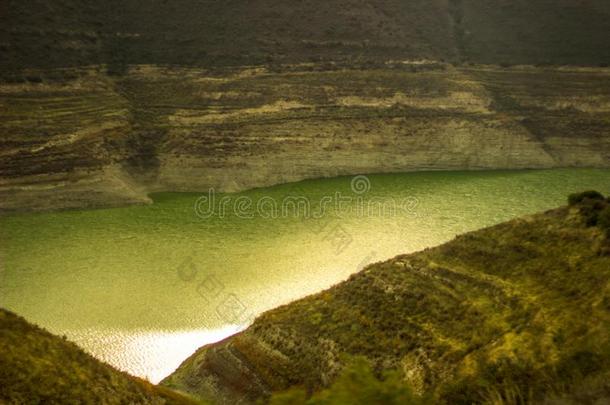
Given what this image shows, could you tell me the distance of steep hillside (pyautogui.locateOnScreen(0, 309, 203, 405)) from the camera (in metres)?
9.23

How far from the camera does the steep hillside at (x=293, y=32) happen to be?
3659 centimetres

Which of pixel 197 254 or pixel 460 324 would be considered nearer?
pixel 460 324

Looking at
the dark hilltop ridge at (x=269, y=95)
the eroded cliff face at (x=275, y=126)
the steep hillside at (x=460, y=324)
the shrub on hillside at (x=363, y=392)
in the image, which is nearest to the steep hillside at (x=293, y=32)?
the dark hilltop ridge at (x=269, y=95)

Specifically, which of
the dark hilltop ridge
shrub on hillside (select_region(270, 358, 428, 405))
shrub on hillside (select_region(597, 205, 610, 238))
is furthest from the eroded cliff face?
shrub on hillside (select_region(270, 358, 428, 405))

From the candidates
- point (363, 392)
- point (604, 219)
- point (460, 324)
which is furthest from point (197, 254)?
point (363, 392)

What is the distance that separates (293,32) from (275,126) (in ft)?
27.5

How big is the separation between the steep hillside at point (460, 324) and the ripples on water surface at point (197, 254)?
3.28 metres

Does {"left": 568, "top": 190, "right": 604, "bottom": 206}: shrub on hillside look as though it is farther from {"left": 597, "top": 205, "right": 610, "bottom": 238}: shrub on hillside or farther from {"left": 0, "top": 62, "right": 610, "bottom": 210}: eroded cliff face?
{"left": 0, "top": 62, "right": 610, "bottom": 210}: eroded cliff face

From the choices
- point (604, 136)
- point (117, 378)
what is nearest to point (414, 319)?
point (117, 378)

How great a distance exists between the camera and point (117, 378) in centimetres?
1070

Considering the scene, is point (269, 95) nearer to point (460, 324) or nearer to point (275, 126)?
point (275, 126)

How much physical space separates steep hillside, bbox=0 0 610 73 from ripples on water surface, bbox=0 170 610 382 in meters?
9.78

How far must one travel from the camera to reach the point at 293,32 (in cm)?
4178

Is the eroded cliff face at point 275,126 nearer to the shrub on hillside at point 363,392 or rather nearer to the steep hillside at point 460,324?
the steep hillside at point 460,324
